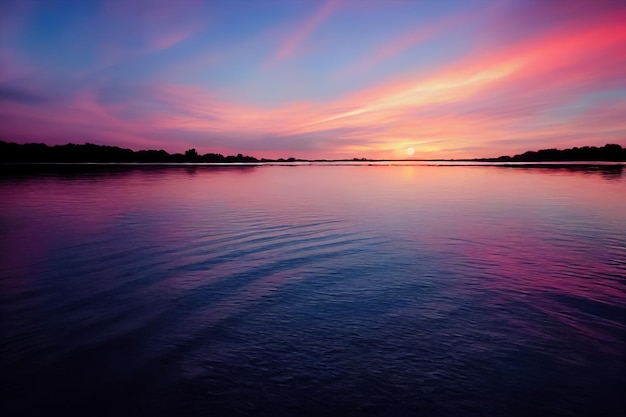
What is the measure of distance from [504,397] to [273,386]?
159 inches

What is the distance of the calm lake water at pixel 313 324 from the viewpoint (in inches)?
250

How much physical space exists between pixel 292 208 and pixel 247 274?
57.7 feet

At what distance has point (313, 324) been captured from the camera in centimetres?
912

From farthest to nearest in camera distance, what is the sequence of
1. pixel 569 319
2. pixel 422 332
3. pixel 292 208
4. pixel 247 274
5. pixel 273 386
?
pixel 292 208
pixel 247 274
pixel 569 319
pixel 422 332
pixel 273 386

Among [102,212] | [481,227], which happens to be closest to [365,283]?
[481,227]

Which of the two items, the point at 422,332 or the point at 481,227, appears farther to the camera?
the point at 481,227

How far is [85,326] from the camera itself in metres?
8.97

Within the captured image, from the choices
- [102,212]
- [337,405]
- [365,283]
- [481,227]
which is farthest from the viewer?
[102,212]

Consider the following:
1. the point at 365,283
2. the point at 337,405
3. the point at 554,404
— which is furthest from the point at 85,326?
the point at 554,404

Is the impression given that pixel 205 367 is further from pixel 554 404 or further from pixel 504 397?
pixel 554 404

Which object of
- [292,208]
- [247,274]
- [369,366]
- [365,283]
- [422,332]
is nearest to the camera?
[369,366]

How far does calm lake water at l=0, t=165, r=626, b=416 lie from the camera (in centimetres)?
634

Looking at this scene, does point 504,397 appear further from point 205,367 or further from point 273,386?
point 205,367

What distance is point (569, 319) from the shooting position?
366 inches
